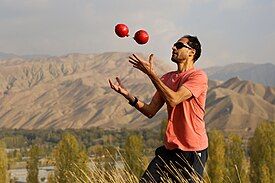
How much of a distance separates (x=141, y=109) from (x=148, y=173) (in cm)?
77

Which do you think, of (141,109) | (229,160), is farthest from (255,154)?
(141,109)

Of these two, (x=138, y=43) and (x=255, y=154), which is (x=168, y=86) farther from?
(x=255, y=154)

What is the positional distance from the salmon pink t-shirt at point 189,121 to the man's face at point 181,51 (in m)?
0.20

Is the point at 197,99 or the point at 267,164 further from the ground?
the point at 197,99

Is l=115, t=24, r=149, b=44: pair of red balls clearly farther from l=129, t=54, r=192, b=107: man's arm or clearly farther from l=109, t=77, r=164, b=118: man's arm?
l=109, t=77, r=164, b=118: man's arm

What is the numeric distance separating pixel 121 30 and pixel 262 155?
139 ft

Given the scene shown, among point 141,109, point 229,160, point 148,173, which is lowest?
point 229,160

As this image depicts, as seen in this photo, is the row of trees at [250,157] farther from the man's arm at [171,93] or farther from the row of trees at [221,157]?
the man's arm at [171,93]

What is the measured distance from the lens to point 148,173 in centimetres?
471

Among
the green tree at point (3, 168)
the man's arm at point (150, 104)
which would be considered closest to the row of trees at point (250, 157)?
the green tree at point (3, 168)

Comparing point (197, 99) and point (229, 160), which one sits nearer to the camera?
point (197, 99)

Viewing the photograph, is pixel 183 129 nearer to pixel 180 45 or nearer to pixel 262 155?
pixel 180 45

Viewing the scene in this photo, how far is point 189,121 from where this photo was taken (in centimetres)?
470

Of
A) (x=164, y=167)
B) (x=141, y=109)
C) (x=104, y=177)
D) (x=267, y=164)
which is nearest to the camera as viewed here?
(x=104, y=177)
